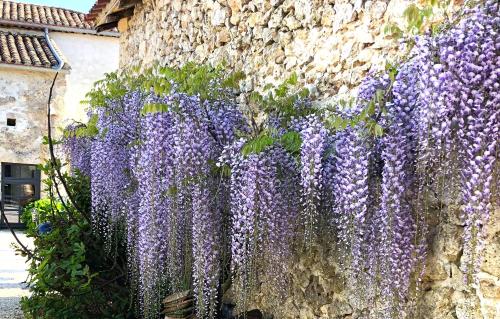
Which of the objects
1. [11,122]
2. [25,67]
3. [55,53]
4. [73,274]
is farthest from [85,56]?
[73,274]

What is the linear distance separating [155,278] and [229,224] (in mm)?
686

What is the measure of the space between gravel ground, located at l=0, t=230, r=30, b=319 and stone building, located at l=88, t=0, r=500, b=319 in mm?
2822

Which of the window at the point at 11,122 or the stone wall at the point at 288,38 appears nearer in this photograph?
the stone wall at the point at 288,38

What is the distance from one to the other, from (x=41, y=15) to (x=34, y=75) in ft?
7.96

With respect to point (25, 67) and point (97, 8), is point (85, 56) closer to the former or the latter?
point (25, 67)

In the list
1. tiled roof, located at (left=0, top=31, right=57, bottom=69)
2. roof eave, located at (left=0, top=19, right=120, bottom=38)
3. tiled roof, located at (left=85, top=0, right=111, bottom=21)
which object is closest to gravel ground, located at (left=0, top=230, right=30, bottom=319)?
tiled roof, located at (left=85, top=0, right=111, bottom=21)

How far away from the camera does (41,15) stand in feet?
43.9

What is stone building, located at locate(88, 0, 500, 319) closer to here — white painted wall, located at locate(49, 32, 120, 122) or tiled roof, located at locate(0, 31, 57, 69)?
tiled roof, located at locate(0, 31, 57, 69)

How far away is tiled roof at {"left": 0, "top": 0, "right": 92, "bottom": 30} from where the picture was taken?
41.1 ft

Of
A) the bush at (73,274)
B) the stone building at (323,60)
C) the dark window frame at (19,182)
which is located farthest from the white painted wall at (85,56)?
the stone building at (323,60)

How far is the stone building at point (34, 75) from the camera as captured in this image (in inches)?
453

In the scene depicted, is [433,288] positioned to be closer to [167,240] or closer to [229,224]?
[229,224]

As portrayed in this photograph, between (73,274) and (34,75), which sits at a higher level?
(34,75)

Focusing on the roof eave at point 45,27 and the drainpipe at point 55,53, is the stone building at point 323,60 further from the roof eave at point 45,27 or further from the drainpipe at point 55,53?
the roof eave at point 45,27
